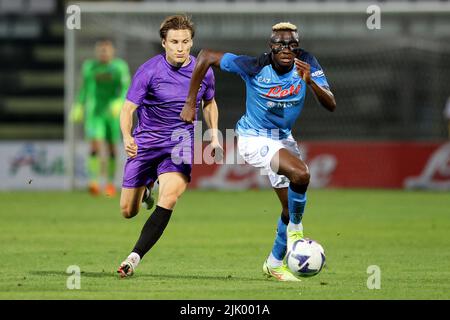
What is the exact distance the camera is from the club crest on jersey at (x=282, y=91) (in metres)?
9.64

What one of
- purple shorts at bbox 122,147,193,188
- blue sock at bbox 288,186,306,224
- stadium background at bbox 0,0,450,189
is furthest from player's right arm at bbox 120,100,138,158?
stadium background at bbox 0,0,450,189

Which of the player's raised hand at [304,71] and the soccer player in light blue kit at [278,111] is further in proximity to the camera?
the soccer player in light blue kit at [278,111]

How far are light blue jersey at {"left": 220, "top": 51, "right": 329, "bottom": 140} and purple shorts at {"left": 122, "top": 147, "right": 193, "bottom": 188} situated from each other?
733 millimetres

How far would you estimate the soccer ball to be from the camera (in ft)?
29.8

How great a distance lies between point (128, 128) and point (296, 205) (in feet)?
5.39

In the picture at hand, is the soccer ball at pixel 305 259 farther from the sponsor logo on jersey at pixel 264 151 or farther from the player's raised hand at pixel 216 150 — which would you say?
the player's raised hand at pixel 216 150

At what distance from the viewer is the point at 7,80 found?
26922 mm

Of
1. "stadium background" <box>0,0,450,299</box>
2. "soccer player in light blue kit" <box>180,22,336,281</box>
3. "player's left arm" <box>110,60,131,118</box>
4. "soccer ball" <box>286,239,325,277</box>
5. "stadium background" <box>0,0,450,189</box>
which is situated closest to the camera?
"soccer ball" <box>286,239,325,277</box>

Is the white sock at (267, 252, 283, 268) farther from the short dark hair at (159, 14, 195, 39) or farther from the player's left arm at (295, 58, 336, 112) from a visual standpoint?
the short dark hair at (159, 14, 195, 39)

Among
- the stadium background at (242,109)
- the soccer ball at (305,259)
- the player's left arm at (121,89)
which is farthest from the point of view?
the player's left arm at (121,89)

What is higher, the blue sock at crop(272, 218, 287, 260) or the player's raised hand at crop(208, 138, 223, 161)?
the player's raised hand at crop(208, 138, 223, 161)

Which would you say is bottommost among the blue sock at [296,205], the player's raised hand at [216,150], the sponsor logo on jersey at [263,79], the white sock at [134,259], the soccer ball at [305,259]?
the white sock at [134,259]

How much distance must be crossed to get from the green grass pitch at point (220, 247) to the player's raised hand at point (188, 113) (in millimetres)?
1366

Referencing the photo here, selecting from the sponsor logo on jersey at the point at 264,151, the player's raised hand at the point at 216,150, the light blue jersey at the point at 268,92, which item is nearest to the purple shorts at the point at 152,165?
the player's raised hand at the point at 216,150
